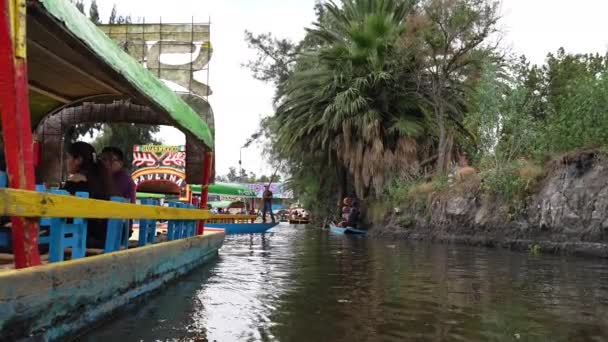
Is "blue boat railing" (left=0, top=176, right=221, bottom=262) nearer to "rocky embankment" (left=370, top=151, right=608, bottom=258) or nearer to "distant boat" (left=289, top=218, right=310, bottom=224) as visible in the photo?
"rocky embankment" (left=370, top=151, right=608, bottom=258)

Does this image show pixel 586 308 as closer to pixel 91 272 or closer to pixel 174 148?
pixel 91 272

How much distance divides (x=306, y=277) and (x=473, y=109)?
1545 centimetres

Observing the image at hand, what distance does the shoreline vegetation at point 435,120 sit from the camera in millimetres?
13289

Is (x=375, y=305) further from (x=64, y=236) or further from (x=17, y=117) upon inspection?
(x=17, y=117)

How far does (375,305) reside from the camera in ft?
17.4

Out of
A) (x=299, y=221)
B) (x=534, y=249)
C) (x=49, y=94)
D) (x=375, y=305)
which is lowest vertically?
(x=299, y=221)

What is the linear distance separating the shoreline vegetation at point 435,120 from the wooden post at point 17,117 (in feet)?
37.0

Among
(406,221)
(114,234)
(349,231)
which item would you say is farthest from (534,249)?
(114,234)

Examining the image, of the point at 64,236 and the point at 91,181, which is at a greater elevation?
the point at 91,181

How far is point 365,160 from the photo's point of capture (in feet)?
70.5

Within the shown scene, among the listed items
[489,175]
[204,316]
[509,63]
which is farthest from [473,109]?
[204,316]

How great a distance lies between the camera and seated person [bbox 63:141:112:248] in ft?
16.3

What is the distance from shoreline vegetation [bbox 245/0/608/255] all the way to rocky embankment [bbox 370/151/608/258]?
0.05 metres

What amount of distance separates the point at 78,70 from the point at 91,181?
4.37 ft
